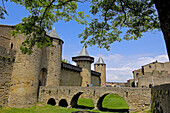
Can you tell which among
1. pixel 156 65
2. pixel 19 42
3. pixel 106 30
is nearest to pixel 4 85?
pixel 19 42

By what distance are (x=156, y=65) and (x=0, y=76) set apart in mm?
37321

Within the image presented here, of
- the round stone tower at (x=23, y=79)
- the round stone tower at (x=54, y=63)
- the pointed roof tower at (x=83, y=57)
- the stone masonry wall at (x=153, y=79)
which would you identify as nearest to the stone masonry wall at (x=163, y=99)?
the round stone tower at (x=23, y=79)

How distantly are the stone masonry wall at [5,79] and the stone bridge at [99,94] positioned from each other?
173 inches

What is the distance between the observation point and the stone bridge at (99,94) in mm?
15031

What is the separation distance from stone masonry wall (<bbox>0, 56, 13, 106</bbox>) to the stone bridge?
4.41 meters

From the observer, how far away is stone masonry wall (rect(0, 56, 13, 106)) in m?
15.5

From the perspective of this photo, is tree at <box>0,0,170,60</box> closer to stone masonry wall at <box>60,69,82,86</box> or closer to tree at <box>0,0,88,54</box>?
tree at <box>0,0,88,54</box>

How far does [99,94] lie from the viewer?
17359 millimetres

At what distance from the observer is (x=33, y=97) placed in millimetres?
17719

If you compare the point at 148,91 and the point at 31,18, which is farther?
the point at 148,91

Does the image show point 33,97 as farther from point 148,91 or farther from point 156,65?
point 156,65

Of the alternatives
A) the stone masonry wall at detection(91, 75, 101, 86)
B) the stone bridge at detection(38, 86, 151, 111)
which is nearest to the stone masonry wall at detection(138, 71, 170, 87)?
the stone masonry wall at detection(91, 75, 101, 86)

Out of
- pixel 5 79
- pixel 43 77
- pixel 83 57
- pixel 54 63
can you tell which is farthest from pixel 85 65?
pixel 5 79

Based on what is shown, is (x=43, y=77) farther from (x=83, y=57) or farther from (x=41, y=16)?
(x=41, y=16)
